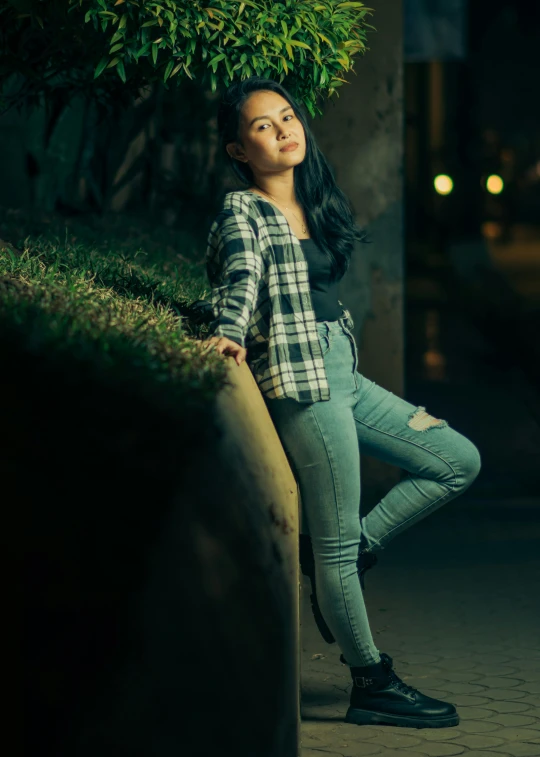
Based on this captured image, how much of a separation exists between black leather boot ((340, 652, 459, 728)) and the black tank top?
4.25 feet

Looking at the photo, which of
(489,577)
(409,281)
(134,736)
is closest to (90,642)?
(134,736)

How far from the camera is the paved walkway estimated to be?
4773 millimetres

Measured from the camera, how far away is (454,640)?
5.96m

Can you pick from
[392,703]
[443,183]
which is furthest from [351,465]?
[443,183]

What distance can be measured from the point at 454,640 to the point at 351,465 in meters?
1.66

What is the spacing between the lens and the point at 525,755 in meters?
4.54

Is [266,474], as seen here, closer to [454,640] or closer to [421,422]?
[421,422]

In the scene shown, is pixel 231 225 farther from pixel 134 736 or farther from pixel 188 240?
pixel 188 240

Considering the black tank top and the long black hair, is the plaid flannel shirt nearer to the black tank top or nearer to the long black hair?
the black tank top

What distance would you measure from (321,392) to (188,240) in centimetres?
604

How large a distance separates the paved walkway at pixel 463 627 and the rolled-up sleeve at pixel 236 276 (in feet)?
5.01

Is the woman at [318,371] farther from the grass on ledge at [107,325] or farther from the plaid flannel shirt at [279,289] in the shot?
the grass on ledge at [107,325]

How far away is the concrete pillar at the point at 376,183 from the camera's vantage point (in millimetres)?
8766

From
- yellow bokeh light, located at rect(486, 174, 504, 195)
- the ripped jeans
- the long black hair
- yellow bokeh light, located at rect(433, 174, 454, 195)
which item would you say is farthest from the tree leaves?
yellow bokeh light, located at rect(486, 174, 504, 195)
